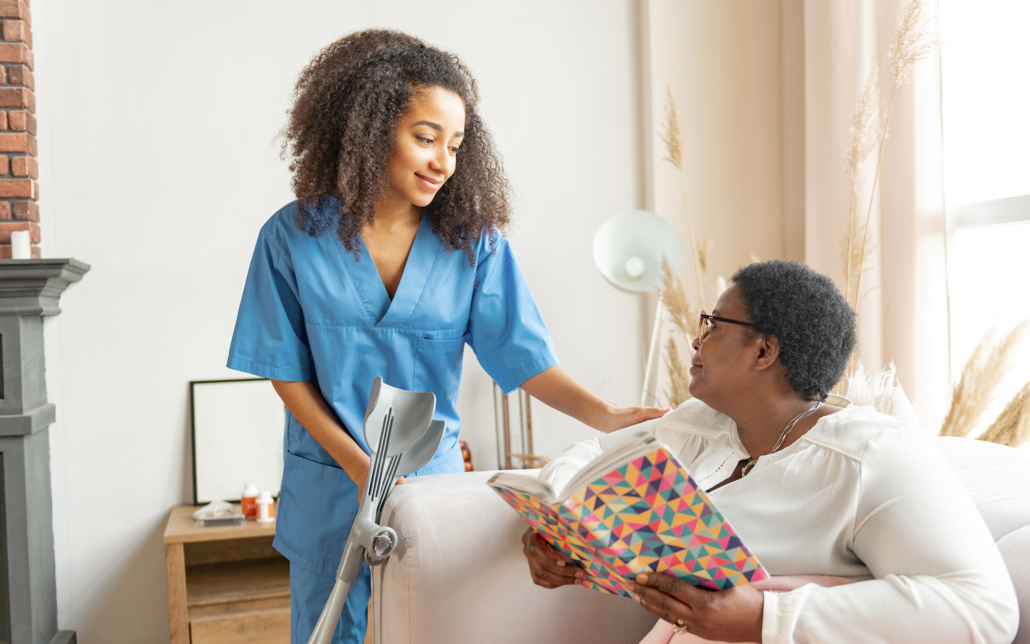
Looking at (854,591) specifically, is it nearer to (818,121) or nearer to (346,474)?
(346,474)

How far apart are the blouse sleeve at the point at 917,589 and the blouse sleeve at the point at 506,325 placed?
0.66 meters

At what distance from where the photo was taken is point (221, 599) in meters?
2.30

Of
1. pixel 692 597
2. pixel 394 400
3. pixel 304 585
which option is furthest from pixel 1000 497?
pixel 304 585

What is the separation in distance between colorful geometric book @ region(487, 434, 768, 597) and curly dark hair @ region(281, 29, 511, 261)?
64 centimetres

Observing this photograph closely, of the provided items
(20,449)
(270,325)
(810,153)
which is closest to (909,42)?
(810,153)

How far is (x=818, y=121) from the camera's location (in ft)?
8.21

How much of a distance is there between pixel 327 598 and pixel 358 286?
0.52 m

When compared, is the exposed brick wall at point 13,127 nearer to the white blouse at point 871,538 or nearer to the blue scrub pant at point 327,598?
the blue scrub pant at point 327,598

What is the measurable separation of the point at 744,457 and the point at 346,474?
63 cm

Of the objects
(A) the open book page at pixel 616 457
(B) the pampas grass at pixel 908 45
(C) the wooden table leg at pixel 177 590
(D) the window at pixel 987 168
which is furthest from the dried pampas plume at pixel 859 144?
(C) the wooden table leg at pixel 177 590

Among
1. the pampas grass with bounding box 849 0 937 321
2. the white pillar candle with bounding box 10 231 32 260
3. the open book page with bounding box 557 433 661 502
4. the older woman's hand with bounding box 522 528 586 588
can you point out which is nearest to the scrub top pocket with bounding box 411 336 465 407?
the older woman's hand with bounding box 522 528 586 588

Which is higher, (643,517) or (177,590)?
(643,517)

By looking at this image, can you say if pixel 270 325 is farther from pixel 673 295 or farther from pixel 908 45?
pixel 908 45

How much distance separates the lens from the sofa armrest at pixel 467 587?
1.07 meters
